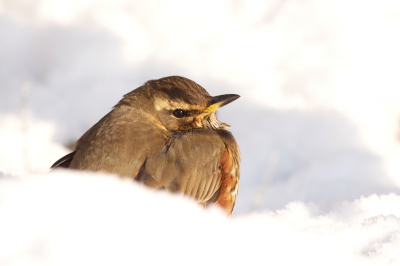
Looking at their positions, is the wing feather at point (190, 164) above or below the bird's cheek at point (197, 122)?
below

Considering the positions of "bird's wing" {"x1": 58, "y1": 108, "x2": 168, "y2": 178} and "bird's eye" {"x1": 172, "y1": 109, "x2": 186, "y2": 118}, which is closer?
"bird's wing" {"x1": 58, "y1": 108, "x2": 168, "y2": 178}

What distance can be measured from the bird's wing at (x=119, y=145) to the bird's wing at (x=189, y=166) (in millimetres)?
86

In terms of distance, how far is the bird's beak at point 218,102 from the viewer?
3.37m

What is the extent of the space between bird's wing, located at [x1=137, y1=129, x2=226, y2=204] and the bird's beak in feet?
0.86

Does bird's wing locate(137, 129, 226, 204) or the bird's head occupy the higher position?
the bird's head

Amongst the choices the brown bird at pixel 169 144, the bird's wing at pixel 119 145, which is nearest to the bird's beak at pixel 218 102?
the brown bird at pixel 169 144

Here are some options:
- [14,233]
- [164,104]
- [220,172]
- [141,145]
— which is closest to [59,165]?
[141,145]

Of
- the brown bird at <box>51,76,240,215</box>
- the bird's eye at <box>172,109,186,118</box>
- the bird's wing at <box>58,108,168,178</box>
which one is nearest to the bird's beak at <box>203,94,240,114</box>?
the brown bird at <box>51,76,240,215</box>

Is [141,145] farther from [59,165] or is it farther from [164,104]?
[59,165]

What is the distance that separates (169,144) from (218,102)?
2.39ft

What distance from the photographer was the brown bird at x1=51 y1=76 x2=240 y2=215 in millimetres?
2770

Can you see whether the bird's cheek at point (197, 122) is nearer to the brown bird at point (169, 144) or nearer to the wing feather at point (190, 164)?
the brown bird at point (169, 144)

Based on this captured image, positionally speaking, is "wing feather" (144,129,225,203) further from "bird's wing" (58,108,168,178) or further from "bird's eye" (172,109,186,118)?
"bird's eye" (172,109,186,118)

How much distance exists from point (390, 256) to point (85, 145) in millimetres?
2314
